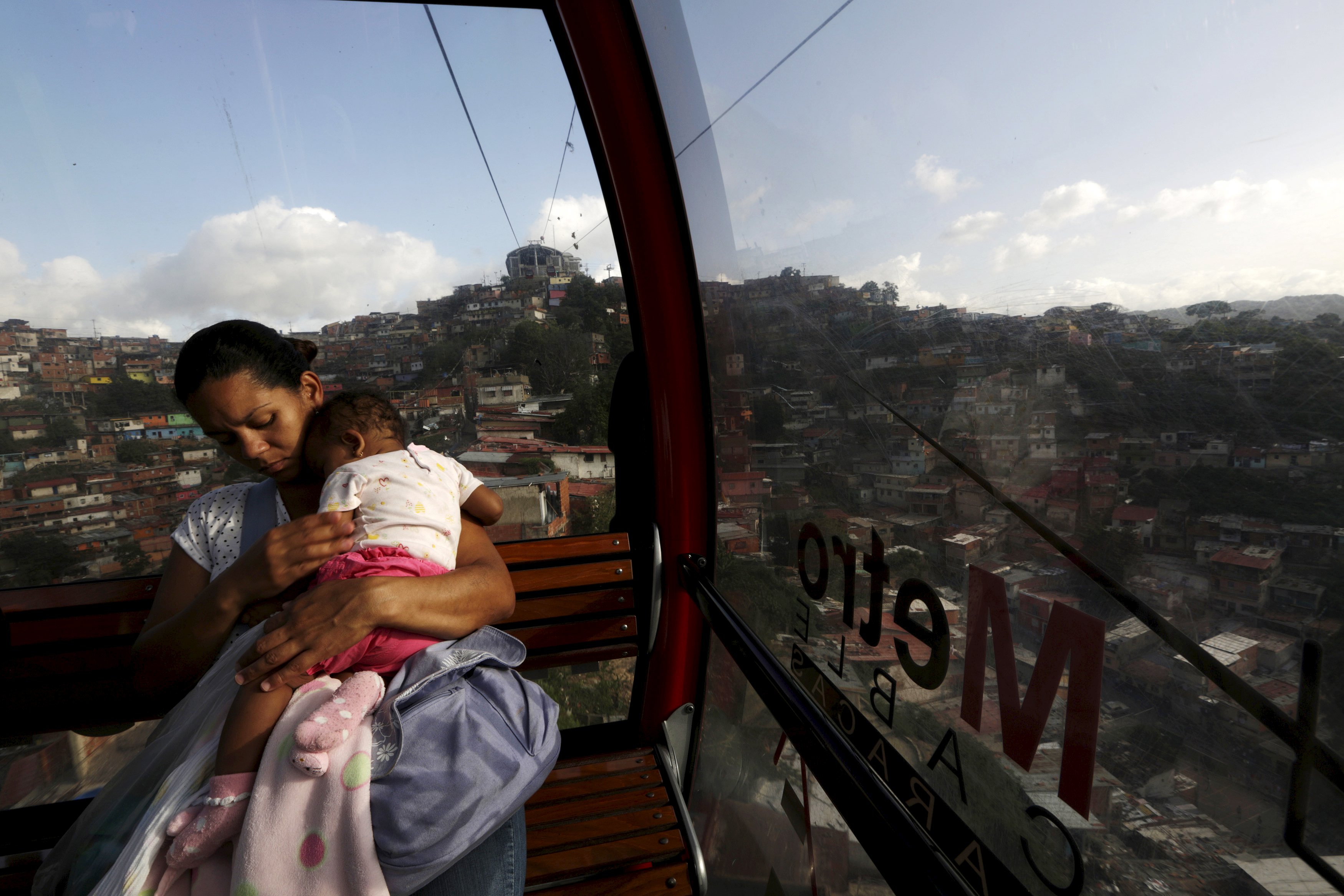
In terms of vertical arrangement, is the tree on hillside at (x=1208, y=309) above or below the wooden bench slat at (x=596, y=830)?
above

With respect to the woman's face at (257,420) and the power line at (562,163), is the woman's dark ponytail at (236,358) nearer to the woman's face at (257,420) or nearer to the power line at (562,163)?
the woman's face at (257,420)

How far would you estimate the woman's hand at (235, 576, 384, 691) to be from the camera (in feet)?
3.68

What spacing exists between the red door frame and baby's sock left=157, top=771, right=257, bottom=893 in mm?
1267

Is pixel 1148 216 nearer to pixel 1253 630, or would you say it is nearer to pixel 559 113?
pixel 1253 630

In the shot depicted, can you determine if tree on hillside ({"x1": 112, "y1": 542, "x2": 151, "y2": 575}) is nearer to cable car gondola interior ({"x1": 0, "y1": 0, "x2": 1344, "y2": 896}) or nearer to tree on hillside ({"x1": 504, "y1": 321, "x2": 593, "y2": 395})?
cable car gondola interior ({"x1": 0, "y1": 0, "x2": 1344, "y2": 896})

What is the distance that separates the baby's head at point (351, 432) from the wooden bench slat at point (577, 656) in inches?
35.1

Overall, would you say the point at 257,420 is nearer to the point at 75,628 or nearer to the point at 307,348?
the point at 307,348

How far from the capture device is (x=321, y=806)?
3.32 feet

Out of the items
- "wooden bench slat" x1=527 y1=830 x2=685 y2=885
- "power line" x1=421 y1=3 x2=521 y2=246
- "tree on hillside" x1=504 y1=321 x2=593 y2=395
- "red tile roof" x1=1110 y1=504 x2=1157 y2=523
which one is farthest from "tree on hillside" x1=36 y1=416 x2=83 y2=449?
"red tile roof" x1=1110 y1=504 x2=1157 y2=523

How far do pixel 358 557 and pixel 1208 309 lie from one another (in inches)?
53.1

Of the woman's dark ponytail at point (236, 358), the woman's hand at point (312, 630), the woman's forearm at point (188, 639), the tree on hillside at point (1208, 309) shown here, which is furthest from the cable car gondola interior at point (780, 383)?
the woman's hand at point (312, 630)

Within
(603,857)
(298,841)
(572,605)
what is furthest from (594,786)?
(298,841)

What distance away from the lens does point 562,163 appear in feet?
6.63

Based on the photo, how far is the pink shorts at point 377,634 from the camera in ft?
4.03
